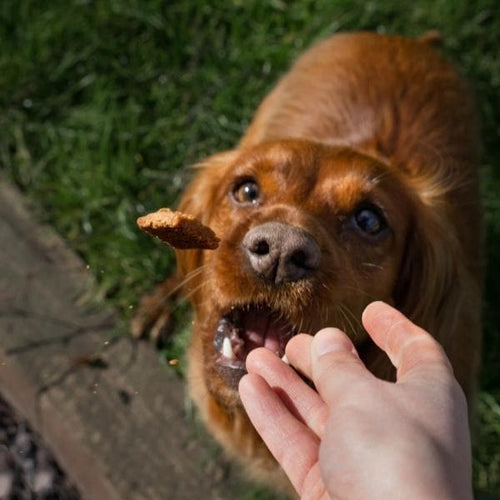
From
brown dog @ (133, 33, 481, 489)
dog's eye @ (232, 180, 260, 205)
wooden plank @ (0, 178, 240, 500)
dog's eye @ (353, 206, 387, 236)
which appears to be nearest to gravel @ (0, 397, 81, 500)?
wooden plank @ (0, 178, 240, 500)

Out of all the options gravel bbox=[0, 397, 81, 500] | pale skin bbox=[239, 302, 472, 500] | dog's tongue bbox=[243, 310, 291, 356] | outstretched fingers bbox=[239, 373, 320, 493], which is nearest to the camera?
pale skin bbox=[239, 302, 472, 500]

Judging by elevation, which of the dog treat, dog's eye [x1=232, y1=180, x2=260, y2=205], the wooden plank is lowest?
the wooden plank

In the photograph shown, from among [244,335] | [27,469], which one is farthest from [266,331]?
[27,469]

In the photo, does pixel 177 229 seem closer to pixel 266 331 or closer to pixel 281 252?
pixel 281 252

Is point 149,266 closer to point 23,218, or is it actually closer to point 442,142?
point 23,218

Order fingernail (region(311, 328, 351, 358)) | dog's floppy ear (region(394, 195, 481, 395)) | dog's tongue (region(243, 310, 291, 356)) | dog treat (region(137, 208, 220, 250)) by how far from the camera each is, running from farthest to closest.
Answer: dog's floppy ear (region(394, 195, 481, 395)), dog's tongue (region(243, 310, 291, 356)), dog treat (region(137, 208, 220, 250)), fingernail (region(311, 328, 351, 358))

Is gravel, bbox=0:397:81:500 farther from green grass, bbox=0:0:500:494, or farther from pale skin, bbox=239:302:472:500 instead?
pale skin, bbox=239:302:472:500

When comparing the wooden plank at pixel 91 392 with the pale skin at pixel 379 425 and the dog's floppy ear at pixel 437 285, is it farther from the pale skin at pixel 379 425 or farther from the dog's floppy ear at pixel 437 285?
the pale skin at pixel 379 425

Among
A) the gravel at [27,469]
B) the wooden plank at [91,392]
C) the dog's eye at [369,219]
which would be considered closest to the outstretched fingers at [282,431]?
the dog's eye at [369,219]

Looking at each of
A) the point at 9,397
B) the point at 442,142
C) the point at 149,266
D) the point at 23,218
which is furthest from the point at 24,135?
the point at 442,142
